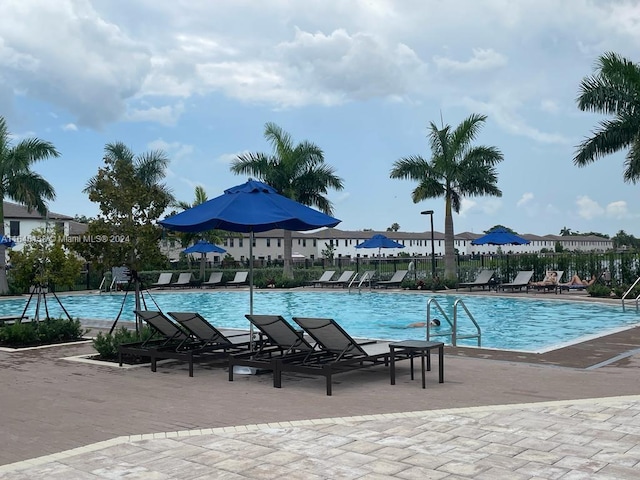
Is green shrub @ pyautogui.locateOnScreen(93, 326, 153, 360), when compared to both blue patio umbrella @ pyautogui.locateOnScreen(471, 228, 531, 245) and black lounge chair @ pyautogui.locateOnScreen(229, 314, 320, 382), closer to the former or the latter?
black lounge chair @ pyautogui.locateOnScreen(229, 314, 320, 382)

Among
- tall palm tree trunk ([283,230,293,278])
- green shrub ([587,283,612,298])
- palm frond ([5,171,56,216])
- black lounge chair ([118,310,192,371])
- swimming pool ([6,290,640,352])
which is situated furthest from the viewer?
tall palm tree trunk ([283,230,293,278])

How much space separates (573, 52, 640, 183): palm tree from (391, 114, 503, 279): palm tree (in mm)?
6520

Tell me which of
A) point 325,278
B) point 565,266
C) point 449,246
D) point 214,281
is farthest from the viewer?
point 214,281

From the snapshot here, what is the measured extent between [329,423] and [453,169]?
25.7m

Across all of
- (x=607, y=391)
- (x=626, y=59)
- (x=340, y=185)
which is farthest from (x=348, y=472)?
(x=340, y=185)

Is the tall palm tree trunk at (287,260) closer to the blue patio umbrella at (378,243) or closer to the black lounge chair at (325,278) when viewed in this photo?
the black lounge chair at (325,278)

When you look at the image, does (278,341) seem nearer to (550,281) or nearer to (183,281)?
(550,281)

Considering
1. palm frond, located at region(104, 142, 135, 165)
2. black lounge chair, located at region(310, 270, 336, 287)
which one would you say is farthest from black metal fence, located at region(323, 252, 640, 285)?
palm frond, located at region(104, 142, 135, 165)

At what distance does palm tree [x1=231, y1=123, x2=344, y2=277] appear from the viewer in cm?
3509

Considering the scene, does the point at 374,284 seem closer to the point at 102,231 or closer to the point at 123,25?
the point at 123,25

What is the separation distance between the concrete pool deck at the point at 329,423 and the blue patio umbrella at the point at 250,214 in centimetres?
214

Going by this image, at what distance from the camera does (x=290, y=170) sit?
35031mm

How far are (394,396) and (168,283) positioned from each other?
3052 centimetres

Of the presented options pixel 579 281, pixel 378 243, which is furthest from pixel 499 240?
pixel 378 243
